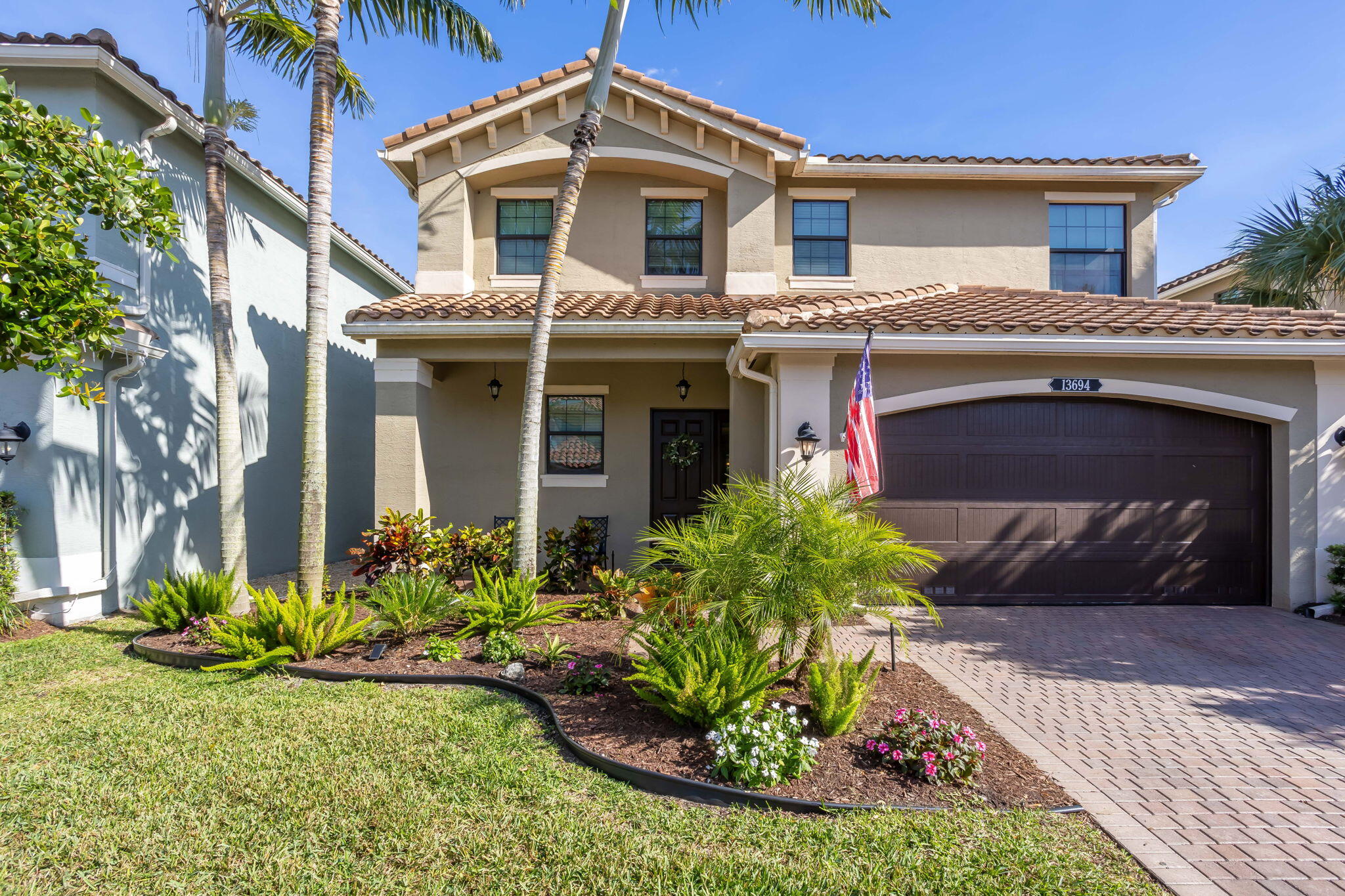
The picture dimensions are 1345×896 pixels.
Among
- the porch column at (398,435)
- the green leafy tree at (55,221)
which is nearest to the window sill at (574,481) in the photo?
the porch column at (398,435)

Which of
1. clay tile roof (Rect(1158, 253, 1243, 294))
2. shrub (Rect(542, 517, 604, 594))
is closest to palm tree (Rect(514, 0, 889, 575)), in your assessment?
shrub (Rect(542, 517, 604, 594))

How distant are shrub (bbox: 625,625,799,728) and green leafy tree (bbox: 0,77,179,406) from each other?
207 inches

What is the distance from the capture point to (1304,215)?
361 inches

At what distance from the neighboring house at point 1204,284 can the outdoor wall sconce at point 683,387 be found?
1178 centimetres

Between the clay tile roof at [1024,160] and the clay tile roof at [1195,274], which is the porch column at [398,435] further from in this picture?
the clay tile roof at [1195,274]

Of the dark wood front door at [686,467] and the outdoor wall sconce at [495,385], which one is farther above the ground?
the outdoor wall sconce at [495,385]

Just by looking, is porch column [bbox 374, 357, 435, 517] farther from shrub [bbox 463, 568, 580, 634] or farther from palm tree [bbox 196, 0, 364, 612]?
shrub [bbox 463, 568, 580, 634]

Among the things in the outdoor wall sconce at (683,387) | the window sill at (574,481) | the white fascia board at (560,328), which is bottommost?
the window sill at (574,481)

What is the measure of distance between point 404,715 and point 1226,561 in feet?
33.0

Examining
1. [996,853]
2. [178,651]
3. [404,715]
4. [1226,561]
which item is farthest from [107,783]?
[1226,561]

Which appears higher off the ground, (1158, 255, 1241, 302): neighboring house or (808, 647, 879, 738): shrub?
(1158, 255, 1241, 302): neighboring house

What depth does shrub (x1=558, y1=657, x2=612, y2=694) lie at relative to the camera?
192 inches

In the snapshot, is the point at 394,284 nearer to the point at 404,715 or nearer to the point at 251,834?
the point at 404,715

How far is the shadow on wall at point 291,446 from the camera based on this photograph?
34.1 ft
